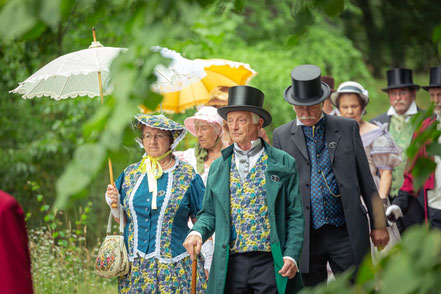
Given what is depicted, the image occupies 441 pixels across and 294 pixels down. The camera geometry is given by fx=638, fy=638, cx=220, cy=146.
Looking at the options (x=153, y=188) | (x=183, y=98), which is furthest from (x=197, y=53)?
(x=153, y=188)

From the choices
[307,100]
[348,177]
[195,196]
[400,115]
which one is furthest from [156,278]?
[400,115]

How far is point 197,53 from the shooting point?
10750 mm

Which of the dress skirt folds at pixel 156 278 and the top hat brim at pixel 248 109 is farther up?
the top hat brim at pixel 248 109

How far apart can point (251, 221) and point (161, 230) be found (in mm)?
861

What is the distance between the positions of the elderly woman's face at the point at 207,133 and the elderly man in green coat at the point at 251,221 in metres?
1.75

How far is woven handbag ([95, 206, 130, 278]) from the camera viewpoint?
188 inches

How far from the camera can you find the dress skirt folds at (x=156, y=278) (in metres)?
4.83

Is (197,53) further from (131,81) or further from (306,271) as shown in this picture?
(131,81)

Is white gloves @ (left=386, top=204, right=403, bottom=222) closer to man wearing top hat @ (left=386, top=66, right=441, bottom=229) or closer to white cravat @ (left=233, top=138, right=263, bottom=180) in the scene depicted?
man wearing top hat @ (left=386, top=66, right=441, bottom=229)

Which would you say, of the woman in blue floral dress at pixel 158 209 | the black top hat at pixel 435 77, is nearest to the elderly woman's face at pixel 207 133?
the woman in blue floral dress at pixel 158 209

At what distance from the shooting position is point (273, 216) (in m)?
4.41

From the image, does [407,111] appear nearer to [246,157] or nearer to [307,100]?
[307,100]

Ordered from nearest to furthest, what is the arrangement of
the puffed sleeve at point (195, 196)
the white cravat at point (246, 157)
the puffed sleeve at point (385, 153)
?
the white cravat at point (246, 157) → the puffed sleeve at point (195, 196) → the puffed sleeve at point (385, 153)

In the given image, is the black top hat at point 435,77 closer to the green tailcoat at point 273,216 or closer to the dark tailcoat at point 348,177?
the dark tailcoat at point 348,177
